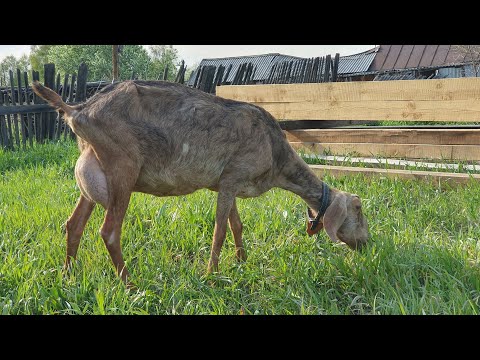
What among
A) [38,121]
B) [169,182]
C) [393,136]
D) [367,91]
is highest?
[367,91]

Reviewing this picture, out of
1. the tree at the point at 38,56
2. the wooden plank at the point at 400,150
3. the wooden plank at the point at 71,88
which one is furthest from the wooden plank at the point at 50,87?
the tree at the point at 38,56

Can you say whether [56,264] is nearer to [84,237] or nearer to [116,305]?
[84,237]

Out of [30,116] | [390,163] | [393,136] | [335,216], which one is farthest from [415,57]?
[335,216]

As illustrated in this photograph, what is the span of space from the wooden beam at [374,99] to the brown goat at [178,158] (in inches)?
117

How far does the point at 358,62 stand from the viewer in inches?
1145

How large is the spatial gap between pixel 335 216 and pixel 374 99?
11.6 ft

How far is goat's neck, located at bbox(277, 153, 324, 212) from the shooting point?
4.66m

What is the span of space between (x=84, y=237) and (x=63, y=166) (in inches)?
156

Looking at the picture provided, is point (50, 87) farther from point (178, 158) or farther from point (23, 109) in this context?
point (178, 158)

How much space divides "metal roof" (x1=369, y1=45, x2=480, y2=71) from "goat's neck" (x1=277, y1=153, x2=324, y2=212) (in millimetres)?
20139

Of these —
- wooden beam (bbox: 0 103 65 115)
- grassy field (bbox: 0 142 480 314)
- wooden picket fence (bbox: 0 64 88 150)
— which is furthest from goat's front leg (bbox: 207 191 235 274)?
wooden beam (bbox: 0 103 65 115)

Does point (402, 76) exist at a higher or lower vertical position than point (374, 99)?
higher

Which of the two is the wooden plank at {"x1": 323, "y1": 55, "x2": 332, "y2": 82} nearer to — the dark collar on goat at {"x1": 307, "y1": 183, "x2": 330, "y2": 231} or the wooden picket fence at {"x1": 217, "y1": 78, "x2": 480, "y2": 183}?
the wooden picket fence at {"x1": 217, "y1": 78, "x2": 480, "y2": 183}

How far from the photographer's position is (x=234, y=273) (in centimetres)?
393
